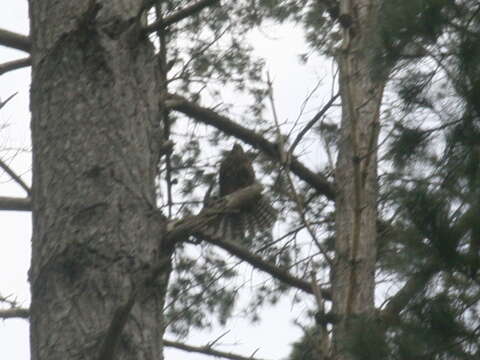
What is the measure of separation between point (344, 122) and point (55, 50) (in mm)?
2997

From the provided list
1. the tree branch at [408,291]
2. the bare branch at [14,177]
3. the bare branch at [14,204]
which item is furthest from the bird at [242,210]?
the tree branch at [408,291]

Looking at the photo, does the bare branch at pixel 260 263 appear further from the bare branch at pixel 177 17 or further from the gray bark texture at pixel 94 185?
the bare branch at pixel 177 17

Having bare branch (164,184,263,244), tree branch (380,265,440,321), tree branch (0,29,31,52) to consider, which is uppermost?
tree branch (0,29,31,52)

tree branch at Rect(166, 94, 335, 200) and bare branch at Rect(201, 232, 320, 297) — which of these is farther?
tree branch at Rect(166, 94, 335, 200)

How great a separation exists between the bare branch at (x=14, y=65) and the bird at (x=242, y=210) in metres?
2.68

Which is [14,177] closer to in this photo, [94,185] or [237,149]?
[94,185]

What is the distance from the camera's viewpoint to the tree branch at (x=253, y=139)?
6.39 metres

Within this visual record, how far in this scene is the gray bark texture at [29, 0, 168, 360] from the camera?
3.86 m

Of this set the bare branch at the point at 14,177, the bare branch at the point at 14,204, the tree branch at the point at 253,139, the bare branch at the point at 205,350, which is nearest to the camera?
the bare branch at the point at 14,204

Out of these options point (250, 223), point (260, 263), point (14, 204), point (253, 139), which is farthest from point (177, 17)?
point (250, 223)

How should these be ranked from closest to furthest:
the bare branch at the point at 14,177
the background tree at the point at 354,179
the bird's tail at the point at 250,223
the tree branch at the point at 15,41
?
the background tree at the point at 354,179 < the tree branch at the point at 15,41 < the bare branch at the point at 14,177 < the bird's tail at the point at 250,223

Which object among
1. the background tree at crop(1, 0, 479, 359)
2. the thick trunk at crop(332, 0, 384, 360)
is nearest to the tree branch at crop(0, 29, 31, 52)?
the background tree at crop(1, 0, 479, 359)

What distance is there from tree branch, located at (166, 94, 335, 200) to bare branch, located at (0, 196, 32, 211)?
5.20 ft

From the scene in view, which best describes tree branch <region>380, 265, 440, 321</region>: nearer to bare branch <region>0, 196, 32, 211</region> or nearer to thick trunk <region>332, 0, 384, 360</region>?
bare branch <region>0, 196, 32, 211</region>
